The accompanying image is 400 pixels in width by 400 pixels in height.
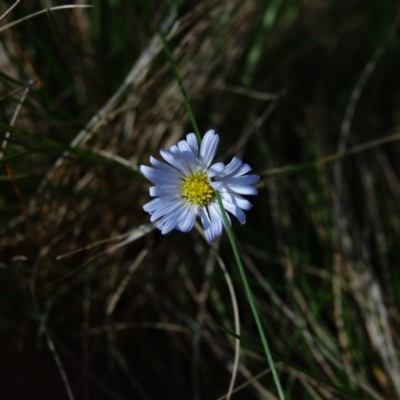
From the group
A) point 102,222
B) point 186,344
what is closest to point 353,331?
point 186,344

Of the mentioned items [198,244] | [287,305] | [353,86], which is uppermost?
[353,86]

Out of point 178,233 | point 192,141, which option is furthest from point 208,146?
point 178,233

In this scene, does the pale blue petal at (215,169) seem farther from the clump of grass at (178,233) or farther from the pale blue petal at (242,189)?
the clump of grass at (178,233)

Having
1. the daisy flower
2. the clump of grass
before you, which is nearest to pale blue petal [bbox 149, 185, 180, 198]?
the daisy flower

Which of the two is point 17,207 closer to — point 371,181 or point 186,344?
point 186,344

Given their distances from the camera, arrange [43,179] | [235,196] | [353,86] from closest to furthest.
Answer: [235,196], [43,179], [353,86]

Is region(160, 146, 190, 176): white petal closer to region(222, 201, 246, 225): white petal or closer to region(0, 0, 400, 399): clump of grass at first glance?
region(222, 201, 246, 225): white petal
